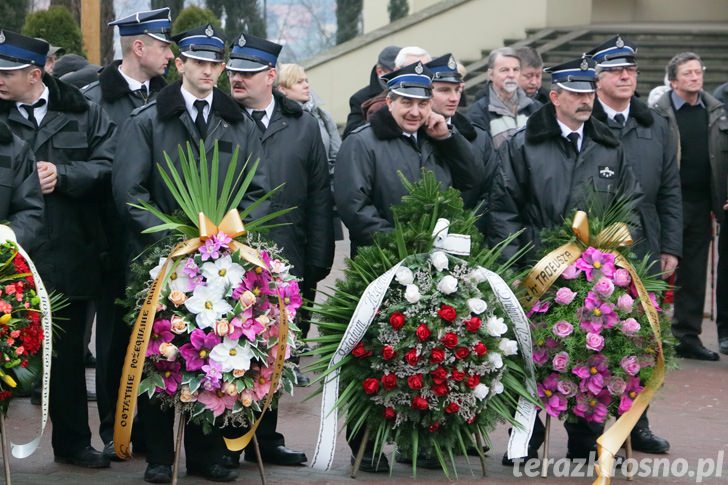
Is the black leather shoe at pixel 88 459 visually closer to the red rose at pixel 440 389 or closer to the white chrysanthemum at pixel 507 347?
the red rose at pixel 440 389

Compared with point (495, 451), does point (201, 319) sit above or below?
above

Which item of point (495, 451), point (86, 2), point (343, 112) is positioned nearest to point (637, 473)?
point (495, 451)

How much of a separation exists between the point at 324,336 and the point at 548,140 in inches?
71.7

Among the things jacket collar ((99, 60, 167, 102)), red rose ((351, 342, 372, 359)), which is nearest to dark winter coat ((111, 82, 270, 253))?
jacket collar ((99, 60, 167, 102))

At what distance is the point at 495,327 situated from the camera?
7.11 metres

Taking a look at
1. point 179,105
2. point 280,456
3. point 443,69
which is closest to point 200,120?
point 179,105

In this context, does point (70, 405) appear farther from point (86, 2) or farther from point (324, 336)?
point (86, 2)

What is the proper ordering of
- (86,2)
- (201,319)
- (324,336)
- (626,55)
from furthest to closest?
(86,2)
(626,55)
(324,336)
(201,319)

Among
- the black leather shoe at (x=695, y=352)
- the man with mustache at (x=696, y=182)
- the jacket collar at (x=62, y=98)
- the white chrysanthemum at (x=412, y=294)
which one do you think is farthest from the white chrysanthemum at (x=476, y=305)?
the black leather shoe at (x=695, y=352)

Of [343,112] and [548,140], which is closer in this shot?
[548,140]

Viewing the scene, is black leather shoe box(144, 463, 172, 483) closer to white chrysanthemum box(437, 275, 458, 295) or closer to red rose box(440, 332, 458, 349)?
red rose box(440, 332, 458, 349)

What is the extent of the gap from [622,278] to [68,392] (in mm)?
3079

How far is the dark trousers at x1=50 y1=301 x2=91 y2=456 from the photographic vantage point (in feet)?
25.1

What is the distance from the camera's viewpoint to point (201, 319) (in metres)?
6.68
